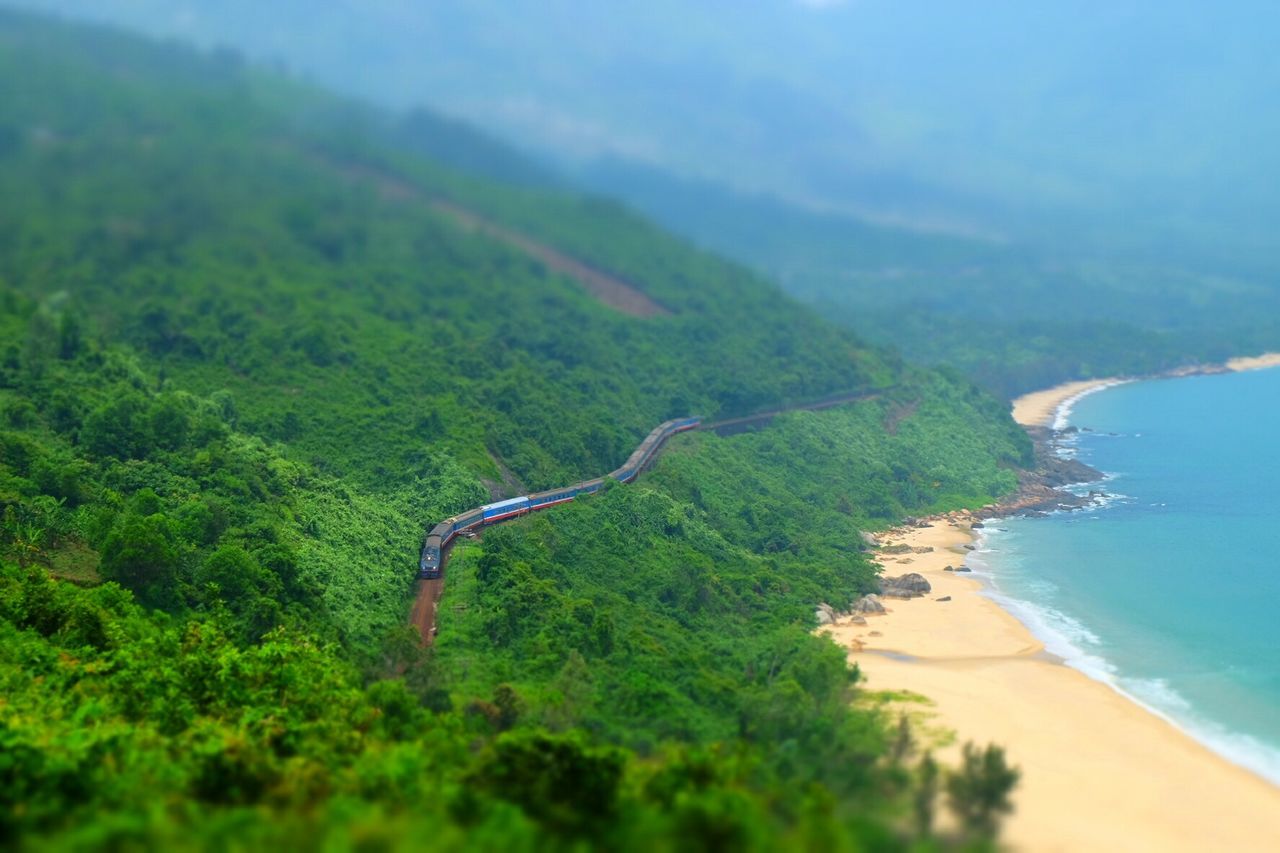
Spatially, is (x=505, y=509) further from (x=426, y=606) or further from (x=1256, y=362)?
(x=1256, y=362)

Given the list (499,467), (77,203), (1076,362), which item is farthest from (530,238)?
(1076,362)

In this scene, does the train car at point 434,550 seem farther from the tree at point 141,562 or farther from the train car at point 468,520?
the tree at point 141,562

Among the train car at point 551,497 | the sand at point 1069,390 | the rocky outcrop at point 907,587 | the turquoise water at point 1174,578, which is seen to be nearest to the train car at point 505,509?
the train car at point 551,497

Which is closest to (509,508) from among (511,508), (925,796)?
(511,508)

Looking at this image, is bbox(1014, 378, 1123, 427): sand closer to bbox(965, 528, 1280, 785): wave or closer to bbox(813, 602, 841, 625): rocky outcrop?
bbox(965, 528, 1280, 785): wave

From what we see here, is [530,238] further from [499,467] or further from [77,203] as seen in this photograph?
[77,203]

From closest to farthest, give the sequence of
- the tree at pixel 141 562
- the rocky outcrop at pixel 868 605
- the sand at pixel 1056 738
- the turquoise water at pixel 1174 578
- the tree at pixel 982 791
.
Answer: the tree at pixel 982 791
the sand at pixel 1056 738
the tree at pixel 141 562
the turquoise water at pixel 1174 578
the rocky outcrop at pixel 868 605
